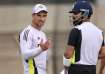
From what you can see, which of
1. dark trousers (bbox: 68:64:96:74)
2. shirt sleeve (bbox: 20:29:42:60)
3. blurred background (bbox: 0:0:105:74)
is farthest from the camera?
blurred background (bbox: 0:0:105:74)

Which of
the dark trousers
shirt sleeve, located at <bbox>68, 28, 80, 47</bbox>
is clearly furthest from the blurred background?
shirt sleeve, located at <bbox>68, 28, 80, 47</bbox>

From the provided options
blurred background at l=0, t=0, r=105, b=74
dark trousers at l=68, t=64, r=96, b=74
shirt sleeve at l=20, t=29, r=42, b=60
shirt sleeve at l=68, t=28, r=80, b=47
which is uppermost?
shirt sleeve at l=68, t=28, r=80, b=47

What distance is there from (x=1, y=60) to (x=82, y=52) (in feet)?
19.3

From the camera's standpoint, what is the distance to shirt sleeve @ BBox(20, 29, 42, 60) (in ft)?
21.3

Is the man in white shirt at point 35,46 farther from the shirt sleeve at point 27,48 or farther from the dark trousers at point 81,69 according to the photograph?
the dark trousers at point 81,69

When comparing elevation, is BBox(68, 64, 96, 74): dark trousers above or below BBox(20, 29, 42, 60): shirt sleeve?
below

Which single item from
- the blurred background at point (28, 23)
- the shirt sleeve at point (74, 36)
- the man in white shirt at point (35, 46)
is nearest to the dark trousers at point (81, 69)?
the shirt sleeve at point (74, 36)

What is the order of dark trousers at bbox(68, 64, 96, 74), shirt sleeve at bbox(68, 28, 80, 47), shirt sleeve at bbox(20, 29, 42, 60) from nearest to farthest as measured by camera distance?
shirt sleeve at bbox(68, 28, 80, 47) < dark trousers at bbox(68, 64, 96, 74) < shirt sleeve at bbox(20, 29, 42, 60)

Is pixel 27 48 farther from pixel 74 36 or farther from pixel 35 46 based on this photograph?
pixel 74 36

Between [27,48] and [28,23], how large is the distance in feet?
19.1

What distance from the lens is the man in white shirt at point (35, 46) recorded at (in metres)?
6.53

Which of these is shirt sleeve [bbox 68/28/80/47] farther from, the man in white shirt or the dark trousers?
the man in white shirt

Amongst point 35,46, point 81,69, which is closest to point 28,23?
point 35,46

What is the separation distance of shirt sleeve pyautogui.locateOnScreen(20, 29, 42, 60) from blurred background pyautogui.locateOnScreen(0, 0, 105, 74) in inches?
189
